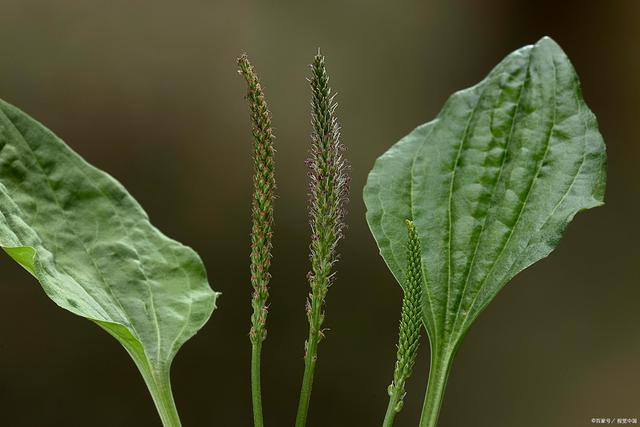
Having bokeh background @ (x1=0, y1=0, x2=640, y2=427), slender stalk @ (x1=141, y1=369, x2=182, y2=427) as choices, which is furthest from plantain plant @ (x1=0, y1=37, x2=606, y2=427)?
bokeh background @ (x1=0, y1=0, x2=640, y2=427)

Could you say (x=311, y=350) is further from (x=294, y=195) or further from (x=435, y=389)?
(x=294, y=195)

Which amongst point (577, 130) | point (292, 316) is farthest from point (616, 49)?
point (292, 316)

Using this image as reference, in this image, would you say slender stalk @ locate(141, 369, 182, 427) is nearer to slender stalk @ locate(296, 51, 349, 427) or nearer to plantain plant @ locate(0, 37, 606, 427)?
plantain plant @ locate(0, 37, 606, 427)

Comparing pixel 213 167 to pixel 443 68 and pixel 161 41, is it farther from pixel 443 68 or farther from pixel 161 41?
pixel 443 68

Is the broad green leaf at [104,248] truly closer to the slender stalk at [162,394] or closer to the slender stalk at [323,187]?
the slender stalk at [162,394]

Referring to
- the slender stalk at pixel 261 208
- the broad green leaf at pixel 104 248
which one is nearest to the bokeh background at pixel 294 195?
the broad green leaf at pixel 104 248

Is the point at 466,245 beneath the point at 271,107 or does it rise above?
beneath

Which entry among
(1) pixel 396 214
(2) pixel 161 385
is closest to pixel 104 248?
(2) pixel 161 385
